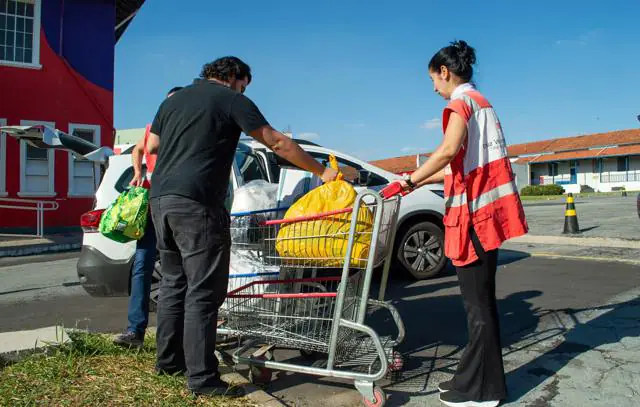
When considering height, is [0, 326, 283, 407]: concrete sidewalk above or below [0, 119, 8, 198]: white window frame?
below

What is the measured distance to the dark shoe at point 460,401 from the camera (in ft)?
10.3

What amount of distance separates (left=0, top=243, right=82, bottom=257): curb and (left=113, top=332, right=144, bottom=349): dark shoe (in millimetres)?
9841

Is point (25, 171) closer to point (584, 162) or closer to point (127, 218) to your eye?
point (127, 218)

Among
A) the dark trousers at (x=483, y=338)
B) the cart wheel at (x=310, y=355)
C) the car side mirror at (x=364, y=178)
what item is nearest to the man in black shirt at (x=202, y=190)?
the cart wheel at (x=310, y=355)

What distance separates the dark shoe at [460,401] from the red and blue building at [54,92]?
Result: 1516 cm

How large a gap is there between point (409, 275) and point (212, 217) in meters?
4.45

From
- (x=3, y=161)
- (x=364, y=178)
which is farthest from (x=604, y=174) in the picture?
(x=364, y=178)

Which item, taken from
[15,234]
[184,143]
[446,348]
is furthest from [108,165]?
[15,234]

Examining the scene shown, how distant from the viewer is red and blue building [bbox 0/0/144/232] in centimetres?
1608

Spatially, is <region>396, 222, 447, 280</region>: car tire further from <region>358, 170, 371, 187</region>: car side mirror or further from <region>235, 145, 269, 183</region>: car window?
<region>235, 145, 269, 183</region>: car window

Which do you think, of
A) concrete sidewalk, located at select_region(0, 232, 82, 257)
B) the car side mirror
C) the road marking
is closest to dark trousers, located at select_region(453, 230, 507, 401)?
the car side mirror

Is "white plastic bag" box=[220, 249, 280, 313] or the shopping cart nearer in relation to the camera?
the shopping cart

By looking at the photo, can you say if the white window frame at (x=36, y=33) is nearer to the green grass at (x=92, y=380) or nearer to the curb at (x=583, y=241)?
the curb at (x=583, y=241)

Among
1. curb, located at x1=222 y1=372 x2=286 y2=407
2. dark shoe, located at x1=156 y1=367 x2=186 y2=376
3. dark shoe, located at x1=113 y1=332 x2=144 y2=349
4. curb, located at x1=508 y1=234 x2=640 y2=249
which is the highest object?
curb, located at x1=508 y1=234 x2=640 y2=249
